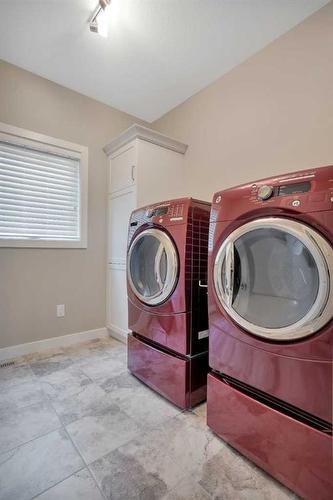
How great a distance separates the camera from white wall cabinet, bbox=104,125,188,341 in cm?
225

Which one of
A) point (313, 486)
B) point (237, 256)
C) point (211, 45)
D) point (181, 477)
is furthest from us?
point (211, 45)

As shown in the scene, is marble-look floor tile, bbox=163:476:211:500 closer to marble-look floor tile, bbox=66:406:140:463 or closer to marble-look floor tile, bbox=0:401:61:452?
marble-look floor tile, bbox=66:406:140:463

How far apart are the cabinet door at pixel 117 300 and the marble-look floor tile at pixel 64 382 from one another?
1.98 ft

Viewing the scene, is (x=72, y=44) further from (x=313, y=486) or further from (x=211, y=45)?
(x=313, y=486)

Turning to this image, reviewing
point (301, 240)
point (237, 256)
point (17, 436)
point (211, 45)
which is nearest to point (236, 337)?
point (237, 256)

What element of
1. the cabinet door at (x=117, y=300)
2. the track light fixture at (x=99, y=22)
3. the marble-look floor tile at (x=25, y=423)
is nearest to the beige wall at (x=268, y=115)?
the track light fixture at (x=99, y=22)

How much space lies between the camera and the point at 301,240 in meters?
0.86

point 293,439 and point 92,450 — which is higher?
point 293,439

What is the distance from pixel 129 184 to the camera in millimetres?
2307

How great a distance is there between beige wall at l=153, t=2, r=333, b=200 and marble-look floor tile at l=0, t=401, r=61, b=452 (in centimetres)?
202

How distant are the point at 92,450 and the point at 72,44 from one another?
2670 mm

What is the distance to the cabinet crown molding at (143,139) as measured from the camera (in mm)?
2197

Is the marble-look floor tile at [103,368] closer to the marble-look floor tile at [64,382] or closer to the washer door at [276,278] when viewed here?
the marble-look floor tile at [64,382]

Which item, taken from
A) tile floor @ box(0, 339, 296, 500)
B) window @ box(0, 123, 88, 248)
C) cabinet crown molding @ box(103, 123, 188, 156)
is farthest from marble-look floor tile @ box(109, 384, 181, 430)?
cabinet crown molding @ box(103, 123, 188, 156)
